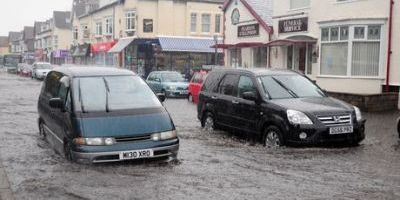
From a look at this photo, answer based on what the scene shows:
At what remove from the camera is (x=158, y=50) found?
42500 mm

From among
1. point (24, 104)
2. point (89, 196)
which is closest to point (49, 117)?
point (89, 196)

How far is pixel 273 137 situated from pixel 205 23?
36.0 metres

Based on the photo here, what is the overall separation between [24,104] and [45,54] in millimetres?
69436

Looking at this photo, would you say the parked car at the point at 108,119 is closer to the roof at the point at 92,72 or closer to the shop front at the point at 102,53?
the roof at the point at 92,72

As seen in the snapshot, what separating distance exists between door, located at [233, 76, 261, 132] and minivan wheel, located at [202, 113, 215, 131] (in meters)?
1.32

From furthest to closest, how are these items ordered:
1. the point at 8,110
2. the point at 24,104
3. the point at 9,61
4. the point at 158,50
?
1. the point at 9,61
2. the point at 158,50
3. the point at 24,104
4. the point at 8,110

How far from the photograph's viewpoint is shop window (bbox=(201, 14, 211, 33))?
45722mm

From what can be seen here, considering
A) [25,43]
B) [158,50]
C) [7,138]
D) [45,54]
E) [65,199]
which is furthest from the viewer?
[25,43]

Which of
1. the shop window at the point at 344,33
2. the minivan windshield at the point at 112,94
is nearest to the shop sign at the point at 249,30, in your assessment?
the shop window at the point at 344,33

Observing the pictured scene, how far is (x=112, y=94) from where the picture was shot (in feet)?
31.0

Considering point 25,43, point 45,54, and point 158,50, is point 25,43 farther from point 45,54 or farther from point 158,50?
point 158,50

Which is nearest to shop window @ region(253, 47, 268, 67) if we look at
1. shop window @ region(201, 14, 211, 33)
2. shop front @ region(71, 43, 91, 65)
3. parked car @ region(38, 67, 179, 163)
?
shop window @ region(201, 14, 211, 33)

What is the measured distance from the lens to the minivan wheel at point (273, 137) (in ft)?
34.2

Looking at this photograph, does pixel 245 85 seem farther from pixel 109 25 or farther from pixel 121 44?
pixel 109 25
